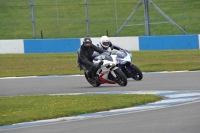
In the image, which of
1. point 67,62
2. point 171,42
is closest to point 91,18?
point 171,42

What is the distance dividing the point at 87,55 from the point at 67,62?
9908 millimetres

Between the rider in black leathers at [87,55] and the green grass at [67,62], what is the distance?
17.2ft

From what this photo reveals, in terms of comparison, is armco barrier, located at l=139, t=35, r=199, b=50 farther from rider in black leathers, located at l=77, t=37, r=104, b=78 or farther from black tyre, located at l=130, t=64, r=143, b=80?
rider in black leathers, located at l=77, t=37, r=104, b=78

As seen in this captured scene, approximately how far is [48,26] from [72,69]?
1396cm

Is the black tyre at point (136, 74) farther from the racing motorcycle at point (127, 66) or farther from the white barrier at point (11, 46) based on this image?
the white barrier at point (11, 46)

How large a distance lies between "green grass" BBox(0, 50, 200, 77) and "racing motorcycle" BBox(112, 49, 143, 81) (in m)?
3.69

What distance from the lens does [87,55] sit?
2012cm

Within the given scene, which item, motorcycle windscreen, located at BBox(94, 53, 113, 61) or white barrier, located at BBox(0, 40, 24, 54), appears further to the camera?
white barrier, located at BBox(0, 40, 24, 54)

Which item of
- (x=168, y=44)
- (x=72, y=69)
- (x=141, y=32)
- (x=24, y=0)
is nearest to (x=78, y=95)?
(x=72, y=69)

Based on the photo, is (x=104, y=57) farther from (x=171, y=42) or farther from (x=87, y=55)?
(x=171, y=42)

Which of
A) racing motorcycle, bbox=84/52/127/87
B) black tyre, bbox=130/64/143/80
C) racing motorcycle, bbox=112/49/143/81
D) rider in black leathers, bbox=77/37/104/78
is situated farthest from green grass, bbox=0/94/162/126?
black tyre, bbox=130/64/143/80

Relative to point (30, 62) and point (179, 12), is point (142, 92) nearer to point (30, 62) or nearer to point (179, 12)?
point (30, 62)

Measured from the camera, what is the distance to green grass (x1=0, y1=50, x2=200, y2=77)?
26.2 m

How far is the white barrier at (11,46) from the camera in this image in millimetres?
33219
